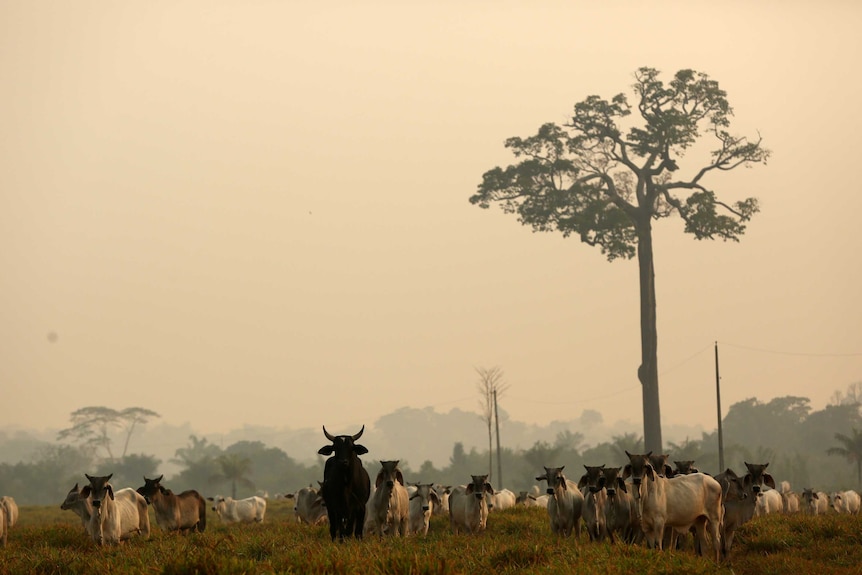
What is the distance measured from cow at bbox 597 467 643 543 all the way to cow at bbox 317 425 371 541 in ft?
14.8

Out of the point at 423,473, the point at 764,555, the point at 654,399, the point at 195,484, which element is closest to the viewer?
the point at 764,555

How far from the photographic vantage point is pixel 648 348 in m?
58.5

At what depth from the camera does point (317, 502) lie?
29.5 m

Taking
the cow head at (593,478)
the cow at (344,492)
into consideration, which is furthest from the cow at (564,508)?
the cow at (344,492)

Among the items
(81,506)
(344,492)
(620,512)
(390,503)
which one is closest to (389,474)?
(390,503)

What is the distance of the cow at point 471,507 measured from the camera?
23.8 metres

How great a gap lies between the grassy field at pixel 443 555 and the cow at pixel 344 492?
65 cm

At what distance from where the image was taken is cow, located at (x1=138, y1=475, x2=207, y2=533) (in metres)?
25.0

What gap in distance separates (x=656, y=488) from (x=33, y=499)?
130761 mm

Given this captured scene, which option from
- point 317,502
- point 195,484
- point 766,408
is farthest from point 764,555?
point 766,408

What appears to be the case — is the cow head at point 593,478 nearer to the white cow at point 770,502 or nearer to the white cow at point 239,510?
the white cow at point 770,502

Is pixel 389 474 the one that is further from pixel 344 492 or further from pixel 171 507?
pixel 171 507

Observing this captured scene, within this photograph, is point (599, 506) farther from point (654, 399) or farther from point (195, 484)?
point (195, 484)

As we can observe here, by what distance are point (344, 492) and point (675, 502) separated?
5999mm
